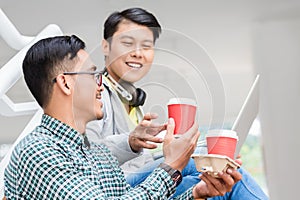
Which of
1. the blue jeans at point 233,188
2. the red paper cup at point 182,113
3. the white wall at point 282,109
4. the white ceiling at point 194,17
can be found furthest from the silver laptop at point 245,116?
the white ceiling at point 194,17

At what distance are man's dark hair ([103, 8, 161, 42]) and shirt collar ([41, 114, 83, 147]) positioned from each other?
0.18 metres

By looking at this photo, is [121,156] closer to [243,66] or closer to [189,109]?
[189,109]

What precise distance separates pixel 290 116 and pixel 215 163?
1.23 metres

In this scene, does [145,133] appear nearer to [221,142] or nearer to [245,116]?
[221,142]

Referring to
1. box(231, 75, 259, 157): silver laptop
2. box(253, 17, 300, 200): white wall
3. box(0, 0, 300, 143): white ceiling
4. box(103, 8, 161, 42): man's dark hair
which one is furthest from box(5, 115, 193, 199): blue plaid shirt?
box(0, 0, 300, 143): white ceiling

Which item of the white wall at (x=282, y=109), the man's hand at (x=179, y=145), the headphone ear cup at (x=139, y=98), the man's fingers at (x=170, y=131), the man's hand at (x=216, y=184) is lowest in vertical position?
the white wall at (x=282, y=109)

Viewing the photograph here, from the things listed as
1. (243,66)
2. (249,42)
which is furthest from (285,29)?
(243,66)

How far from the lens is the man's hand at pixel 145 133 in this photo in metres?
0.94

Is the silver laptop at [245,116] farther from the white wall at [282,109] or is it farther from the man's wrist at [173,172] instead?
the white wall at [282,109]

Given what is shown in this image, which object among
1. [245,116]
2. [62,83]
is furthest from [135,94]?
[245,116]

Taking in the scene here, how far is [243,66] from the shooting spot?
2682mm

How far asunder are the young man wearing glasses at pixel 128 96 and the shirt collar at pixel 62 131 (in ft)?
0.14

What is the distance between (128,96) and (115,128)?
67 millimetres

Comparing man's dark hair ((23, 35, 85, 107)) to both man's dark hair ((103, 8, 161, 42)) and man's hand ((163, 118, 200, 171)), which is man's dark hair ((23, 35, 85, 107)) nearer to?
man's dark hair ((103, 8, 161, 42))
